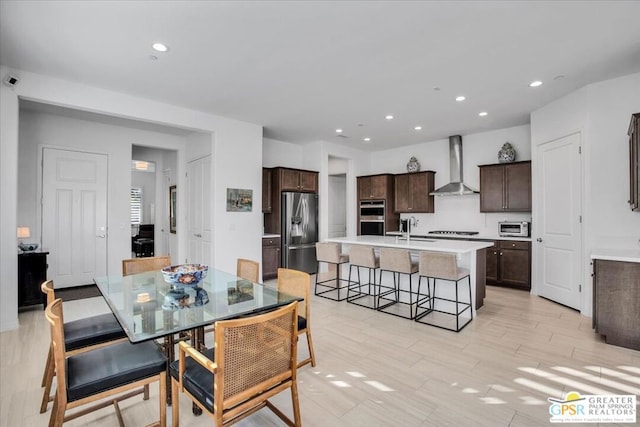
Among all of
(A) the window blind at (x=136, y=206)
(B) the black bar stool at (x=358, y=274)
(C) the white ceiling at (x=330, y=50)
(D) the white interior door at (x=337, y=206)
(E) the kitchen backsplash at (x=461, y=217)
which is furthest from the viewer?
(A) the window blind at (x=136, y=206)

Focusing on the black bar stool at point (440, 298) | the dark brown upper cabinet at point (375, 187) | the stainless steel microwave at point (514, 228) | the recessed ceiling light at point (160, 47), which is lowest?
the black bar stool at point (440, 298)

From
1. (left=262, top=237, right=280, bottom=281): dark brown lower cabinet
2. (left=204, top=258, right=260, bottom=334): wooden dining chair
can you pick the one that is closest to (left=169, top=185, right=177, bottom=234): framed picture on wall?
(left=262, top=237, right=280, bottom=281): dark brown lower cabinet

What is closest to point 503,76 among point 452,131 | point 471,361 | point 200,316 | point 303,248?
point 452,131

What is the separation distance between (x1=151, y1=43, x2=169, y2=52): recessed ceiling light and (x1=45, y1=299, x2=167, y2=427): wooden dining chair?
232 centimetres

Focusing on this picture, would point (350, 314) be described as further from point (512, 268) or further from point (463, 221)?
point (463, 221)

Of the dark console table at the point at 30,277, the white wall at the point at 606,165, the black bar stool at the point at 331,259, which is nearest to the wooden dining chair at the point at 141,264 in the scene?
the dark console table at the point at 30,277

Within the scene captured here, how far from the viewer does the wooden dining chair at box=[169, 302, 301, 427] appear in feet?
4.41

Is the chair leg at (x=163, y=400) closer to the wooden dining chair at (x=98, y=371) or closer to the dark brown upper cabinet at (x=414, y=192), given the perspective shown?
the wooden dining chair at (x=98, y=371)

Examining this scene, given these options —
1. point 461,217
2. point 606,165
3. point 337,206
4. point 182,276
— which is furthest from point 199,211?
point 606,165

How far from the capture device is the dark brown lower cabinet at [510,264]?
194 inches

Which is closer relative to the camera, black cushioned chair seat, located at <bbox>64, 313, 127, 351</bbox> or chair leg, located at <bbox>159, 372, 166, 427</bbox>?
chair leg, located at <bbox>159, 372, 166, 427</bbox>

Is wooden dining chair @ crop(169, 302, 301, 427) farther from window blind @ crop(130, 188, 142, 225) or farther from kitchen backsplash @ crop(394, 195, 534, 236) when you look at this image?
window blind @ crop(130, 188, 142, 225)

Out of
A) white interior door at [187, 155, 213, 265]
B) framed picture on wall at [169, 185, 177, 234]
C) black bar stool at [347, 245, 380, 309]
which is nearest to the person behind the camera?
black bar stool at [347, 245, 380, 309]

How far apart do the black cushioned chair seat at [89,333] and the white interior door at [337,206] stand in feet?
17.4
